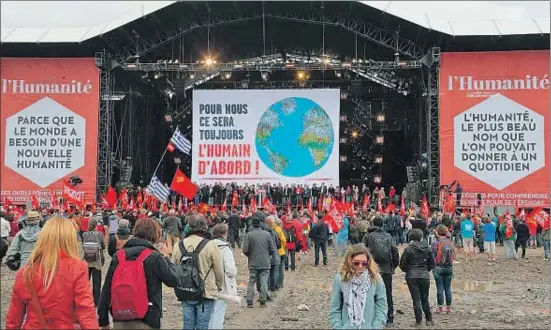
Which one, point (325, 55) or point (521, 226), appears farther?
point (325, 55)

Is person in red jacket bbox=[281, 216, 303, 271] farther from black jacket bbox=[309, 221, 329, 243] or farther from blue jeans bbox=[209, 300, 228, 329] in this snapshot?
blue jeans bbox=[209, 300, 228, 329]

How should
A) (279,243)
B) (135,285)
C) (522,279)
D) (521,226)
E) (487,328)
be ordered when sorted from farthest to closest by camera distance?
(521,226) < (522,279) < (279,243) < (487,328) < (135,285)

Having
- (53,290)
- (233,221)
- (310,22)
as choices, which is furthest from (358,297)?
(310,22)

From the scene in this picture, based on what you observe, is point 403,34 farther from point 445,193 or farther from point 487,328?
point 487,328

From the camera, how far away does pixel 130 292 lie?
3883 millimetres


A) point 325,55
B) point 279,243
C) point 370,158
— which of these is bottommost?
point 279,243

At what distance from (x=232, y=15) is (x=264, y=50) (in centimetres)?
246

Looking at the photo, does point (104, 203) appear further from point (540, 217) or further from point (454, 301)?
point (454, 301)

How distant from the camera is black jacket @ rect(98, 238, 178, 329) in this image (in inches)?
155

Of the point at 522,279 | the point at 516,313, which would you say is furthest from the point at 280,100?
the point at 516,313

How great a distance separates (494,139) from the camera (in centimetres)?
2136

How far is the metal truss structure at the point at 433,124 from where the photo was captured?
71.3ft

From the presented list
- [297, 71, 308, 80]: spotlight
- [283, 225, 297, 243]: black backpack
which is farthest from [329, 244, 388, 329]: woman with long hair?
[297, 71, 308, 80]: spotlight

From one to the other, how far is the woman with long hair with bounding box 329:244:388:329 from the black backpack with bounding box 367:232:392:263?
115 inches
